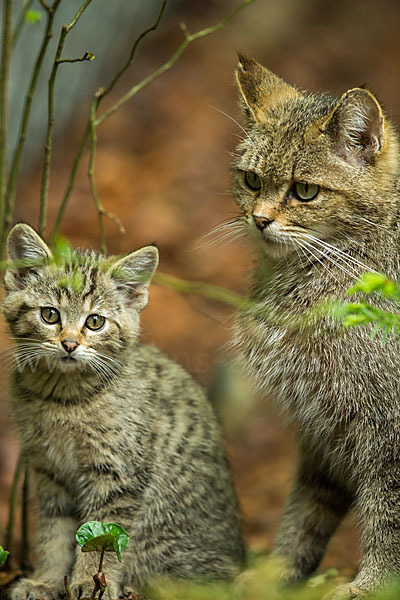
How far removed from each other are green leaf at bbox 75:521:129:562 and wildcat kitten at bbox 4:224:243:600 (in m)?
0.46

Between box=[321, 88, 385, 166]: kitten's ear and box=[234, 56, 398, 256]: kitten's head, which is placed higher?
box=[321, 88, 385, 166]: kitten's ear

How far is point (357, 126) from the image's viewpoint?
3.75 m

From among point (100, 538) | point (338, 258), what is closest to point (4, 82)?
point (338, 258)

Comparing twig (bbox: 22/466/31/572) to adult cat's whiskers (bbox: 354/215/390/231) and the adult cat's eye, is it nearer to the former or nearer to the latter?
the adult cat's eye

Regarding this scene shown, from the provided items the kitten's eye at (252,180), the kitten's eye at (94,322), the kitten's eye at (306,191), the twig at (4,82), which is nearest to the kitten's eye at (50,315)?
the kitten's eye at (94,322)

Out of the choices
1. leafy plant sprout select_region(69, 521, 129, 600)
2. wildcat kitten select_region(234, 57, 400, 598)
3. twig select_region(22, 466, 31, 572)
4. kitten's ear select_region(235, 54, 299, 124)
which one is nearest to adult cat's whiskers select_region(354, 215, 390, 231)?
wildcat kitten select_region(234, 57, 400, 598)

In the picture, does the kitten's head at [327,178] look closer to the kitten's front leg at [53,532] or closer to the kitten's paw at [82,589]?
the kitten's front leg at [53,532]

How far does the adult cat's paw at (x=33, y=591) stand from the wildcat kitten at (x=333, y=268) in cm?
137

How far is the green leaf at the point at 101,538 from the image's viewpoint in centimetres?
338

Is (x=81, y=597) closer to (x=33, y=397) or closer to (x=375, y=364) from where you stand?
(x=33, y=397)

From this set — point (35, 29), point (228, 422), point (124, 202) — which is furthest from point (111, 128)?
point (228, 422)

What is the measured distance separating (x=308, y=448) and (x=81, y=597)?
1360 millimetres

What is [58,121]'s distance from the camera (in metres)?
9.09

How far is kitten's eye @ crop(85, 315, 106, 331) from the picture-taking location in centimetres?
398
